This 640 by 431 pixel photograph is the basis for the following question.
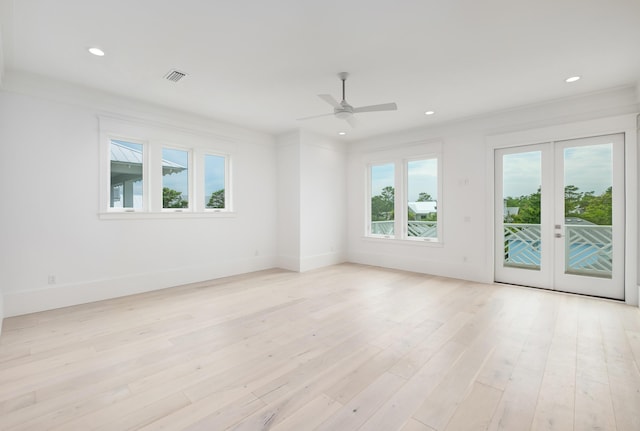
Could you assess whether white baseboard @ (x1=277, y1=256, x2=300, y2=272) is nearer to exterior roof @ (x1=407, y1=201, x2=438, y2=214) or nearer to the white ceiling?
exterior roof @ (x1=407, y1=201, x2=438, y2=214)

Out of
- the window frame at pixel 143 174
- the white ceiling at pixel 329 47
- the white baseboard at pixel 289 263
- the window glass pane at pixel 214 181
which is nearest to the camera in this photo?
the white ceiling at pixel 329 47

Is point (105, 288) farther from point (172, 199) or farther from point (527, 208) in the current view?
point (527, 208)

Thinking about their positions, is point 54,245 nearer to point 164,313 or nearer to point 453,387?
point 164,313

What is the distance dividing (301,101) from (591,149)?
4.33m

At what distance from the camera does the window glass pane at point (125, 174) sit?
4.59 metres

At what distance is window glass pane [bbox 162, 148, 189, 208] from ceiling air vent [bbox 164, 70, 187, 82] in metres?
1.59

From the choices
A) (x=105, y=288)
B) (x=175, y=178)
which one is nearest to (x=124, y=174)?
(x=175, y=178)

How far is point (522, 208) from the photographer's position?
503 centimetres

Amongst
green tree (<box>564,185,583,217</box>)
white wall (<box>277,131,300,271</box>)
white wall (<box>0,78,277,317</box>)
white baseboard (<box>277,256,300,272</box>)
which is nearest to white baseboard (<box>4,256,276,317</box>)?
white wall (<box>0,78,277,317</box>)

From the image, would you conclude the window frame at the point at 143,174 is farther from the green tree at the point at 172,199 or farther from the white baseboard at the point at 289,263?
the white baseboard at the point at 289,263

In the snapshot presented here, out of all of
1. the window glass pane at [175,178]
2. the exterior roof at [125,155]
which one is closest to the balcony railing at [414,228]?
the window glass pane at [175,178]

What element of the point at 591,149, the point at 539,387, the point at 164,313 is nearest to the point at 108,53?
the point at 164,313

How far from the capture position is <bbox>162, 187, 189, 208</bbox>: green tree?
514 cm

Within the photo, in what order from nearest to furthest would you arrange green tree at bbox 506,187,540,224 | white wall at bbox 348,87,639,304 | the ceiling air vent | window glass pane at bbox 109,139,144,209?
the ceiling air vent → white wall at bbox 348,87,639,304 → window glass pane at bbox 109,139,144,209 → green tree at bbox 506,187,540,224
